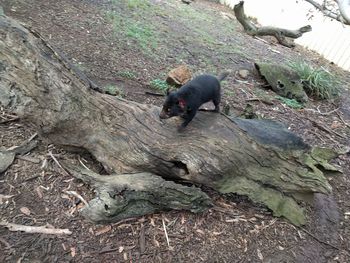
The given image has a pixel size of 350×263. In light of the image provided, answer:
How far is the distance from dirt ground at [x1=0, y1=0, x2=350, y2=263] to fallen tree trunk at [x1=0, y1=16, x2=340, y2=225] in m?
0.22

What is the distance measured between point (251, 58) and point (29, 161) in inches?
216

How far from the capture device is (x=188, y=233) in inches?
108

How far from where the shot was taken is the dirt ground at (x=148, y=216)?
99.4 inches

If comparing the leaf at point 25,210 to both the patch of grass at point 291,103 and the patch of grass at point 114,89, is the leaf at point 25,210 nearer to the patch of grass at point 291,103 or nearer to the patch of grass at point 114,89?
the patch of grass at point 114,89

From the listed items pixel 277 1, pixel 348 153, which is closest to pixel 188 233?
pixel 348 153

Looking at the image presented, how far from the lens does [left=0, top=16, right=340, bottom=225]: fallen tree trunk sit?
2941mm

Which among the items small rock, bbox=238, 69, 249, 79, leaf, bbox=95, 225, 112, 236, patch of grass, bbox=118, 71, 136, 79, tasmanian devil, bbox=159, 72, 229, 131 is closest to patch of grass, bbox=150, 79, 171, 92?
patch of grass, bbox=118, 71, 136, 79

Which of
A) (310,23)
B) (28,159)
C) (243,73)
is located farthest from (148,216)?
(310,23)

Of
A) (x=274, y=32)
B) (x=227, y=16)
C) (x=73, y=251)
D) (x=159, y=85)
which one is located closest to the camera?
(x=73, y=251)

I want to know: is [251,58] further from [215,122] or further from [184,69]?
[215,122]

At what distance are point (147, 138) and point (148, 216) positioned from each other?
0.68 m

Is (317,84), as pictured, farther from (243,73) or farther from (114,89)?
(114,89)

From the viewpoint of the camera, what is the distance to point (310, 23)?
10555 mm

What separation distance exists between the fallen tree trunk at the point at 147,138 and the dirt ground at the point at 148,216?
223 mm
